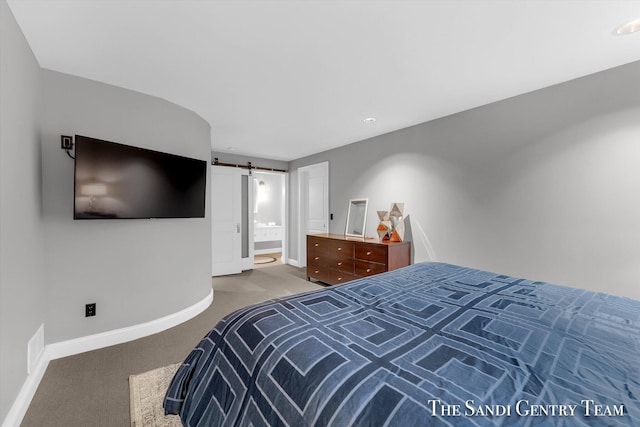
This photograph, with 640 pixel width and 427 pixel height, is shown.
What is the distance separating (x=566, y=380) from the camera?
815mm

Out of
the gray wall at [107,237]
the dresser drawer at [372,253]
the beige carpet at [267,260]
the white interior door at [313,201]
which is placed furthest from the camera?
the beige carpet at [267,260]

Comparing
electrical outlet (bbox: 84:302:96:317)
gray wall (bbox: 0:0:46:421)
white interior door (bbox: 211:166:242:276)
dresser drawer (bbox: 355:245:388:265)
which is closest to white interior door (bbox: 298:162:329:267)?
white interior door (bbox: 211:166:242:276)

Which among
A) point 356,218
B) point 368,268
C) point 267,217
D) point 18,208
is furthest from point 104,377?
point 267,217

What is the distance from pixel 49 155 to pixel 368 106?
10.0 feet

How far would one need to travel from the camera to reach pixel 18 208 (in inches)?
69.3

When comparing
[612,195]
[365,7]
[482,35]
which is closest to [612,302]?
Result: [612,195]

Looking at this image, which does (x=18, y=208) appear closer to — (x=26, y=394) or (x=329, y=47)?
(x=26, y=394)

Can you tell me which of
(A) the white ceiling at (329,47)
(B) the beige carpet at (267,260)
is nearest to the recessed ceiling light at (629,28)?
(A) the white ceiling at (329,47)

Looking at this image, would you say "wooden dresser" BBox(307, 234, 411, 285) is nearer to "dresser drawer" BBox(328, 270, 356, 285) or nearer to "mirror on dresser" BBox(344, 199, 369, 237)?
"dresser drawer" BBox(328, 270, 356, 285)

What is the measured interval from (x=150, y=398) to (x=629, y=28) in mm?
4029

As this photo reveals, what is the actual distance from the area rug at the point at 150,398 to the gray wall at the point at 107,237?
871 millimetres

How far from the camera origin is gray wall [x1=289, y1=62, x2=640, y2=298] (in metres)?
2.22

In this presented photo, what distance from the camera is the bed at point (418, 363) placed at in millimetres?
715

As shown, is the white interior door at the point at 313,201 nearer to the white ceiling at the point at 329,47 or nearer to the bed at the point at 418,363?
the white ceiling at the point at 329,47
